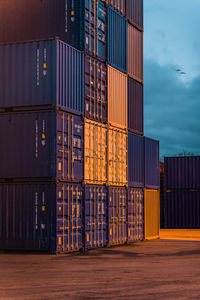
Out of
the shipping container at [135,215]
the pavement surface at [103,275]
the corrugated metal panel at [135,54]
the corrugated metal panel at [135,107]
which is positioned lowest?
the pavement surface at [103,275]

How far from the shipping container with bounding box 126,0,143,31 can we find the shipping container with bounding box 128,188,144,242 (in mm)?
8333

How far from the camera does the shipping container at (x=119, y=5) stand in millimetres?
25562

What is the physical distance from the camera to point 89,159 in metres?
22.6

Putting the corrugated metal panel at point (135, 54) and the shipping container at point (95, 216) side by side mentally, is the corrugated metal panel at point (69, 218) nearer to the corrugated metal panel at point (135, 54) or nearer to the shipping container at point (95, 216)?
the shipping container at point (95, 216)

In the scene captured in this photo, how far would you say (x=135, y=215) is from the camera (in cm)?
2659

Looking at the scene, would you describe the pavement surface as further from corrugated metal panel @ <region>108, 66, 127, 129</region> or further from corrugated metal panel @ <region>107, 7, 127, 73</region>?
corrugated metal panel @ <region>107, 7, 127, 73</region>

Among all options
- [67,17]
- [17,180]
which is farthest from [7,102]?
[67,17]

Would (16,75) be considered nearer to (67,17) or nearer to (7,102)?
(7,102)

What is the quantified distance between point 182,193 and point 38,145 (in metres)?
23.3

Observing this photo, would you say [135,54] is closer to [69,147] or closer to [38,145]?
[69,147]

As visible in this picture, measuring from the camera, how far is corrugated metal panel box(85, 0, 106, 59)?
907 inches

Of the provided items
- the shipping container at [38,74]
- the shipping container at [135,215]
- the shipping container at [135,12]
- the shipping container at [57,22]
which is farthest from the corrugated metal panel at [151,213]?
the shipping container at [38,74]

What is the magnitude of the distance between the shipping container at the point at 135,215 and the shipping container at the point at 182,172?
15150mm

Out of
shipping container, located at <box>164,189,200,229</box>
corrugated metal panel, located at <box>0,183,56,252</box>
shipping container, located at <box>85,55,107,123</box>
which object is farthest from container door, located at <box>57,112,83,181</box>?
shipping container, located at <box>164,189,200,229</box>
